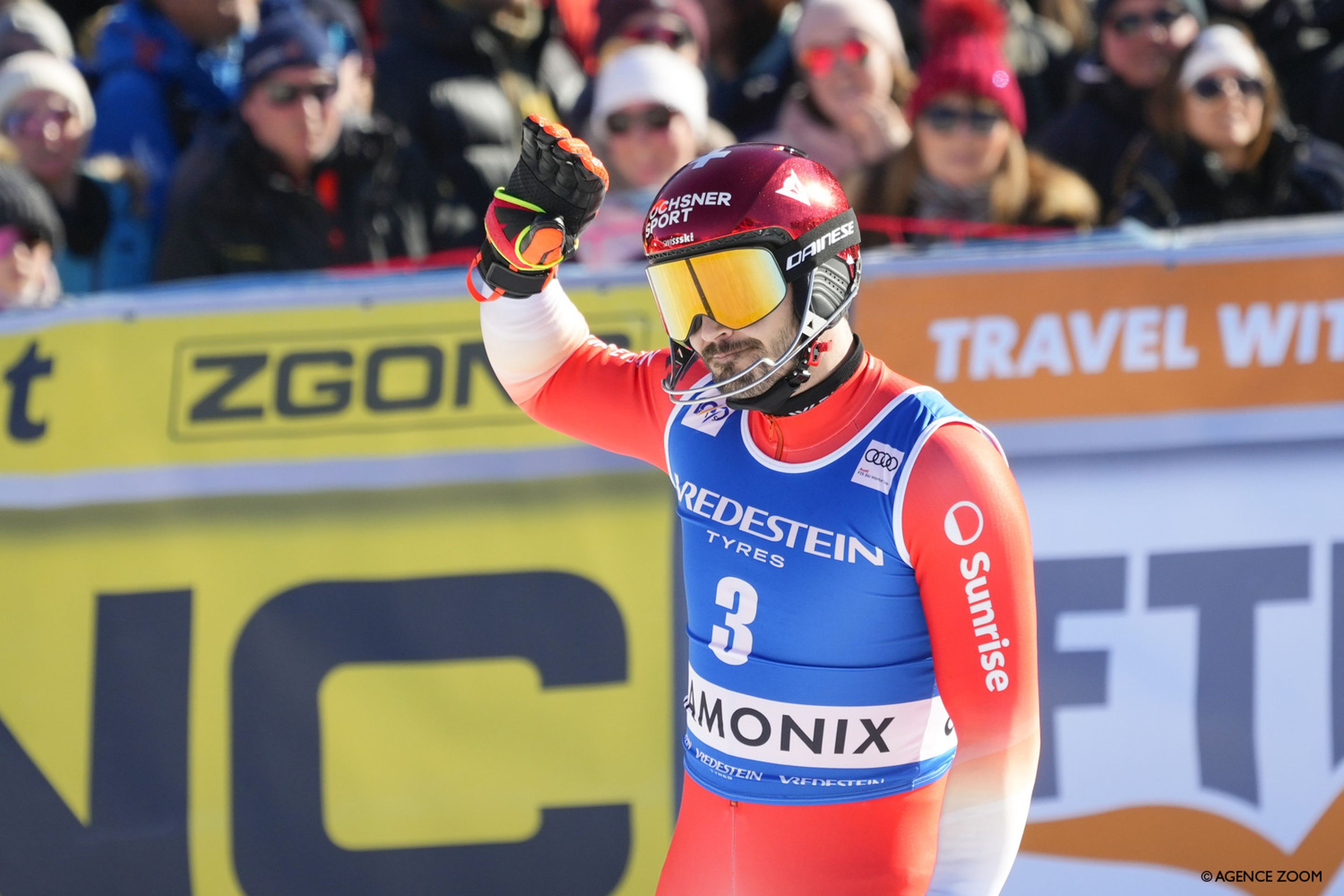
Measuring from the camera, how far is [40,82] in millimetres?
5312

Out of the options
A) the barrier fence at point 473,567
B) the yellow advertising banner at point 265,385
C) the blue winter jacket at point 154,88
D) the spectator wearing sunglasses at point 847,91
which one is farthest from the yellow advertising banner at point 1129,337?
the blue winter jacket at point 154,88

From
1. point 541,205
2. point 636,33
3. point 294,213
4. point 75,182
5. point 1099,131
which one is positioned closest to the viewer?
point 541,205

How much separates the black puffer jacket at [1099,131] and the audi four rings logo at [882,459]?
3.13 metres

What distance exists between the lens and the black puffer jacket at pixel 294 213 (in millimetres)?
4969

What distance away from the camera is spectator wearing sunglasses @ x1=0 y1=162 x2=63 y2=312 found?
14.9 feet

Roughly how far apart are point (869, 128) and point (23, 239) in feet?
9.14

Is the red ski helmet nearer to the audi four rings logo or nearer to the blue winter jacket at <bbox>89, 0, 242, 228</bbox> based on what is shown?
the audi four rings logo

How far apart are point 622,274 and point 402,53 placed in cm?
209

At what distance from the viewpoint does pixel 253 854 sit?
401 cm

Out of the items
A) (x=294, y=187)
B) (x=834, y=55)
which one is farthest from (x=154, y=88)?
(x=834, y=55)

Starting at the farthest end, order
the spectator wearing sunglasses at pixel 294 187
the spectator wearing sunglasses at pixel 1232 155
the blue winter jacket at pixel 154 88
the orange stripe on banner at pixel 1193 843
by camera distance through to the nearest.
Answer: the blue winter jacket at pixel 154 88 < the spectator wearing sunglasses at pixel 294 187 < the spectator wearing sunglasses at pixel 1232 155 < the orange stripe on banner at pixel 1193 843

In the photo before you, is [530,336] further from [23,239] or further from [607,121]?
[23,239]

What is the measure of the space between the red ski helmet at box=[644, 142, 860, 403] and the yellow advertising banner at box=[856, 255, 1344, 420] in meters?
1.45

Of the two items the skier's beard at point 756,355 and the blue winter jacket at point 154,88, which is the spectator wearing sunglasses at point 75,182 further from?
the skier's beard at point 756,355
